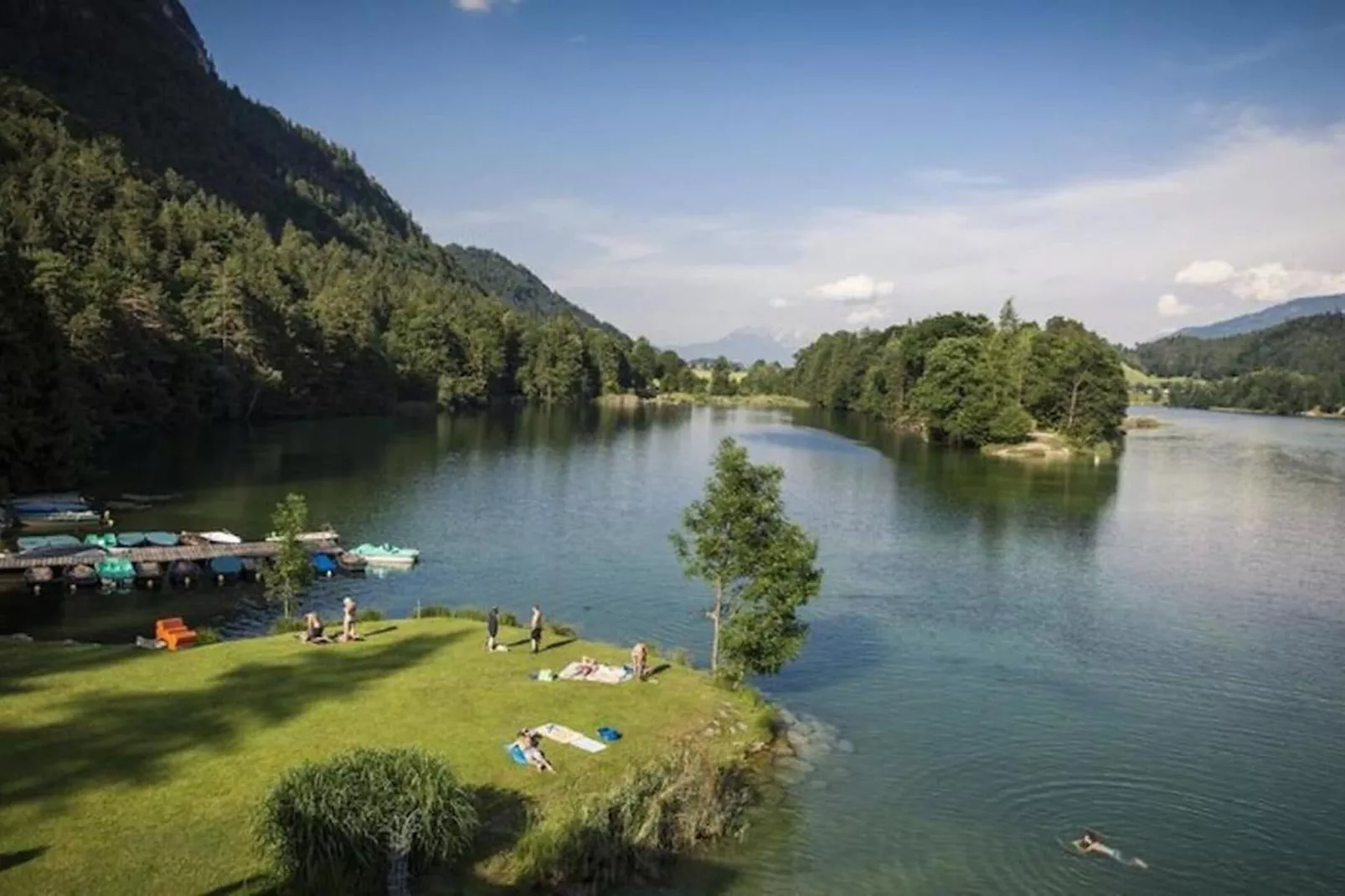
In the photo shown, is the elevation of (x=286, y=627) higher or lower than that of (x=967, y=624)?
higher

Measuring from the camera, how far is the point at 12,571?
5238 centimetres

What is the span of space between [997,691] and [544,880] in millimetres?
26910

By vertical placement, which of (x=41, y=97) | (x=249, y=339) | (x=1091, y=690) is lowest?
(x=1091, y=690)

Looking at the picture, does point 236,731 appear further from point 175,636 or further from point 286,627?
point 286,627

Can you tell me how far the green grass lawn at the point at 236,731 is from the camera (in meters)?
20.8

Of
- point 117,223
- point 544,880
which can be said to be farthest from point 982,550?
point 117,223

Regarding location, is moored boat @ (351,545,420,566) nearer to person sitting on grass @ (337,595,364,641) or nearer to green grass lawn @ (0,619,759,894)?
green grass lawn @ (0,619,759,894)

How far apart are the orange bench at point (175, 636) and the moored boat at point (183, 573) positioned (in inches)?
658

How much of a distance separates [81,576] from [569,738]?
1407 inches

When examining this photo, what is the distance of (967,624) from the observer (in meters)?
54.4

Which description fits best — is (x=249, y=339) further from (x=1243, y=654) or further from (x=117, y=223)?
(x=1243, y=654)

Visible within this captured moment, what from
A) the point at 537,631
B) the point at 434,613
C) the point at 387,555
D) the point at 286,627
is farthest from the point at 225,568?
the point at 537,631

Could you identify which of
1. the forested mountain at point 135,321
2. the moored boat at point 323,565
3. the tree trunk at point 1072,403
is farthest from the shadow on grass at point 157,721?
the tree trunk at point 1072,403

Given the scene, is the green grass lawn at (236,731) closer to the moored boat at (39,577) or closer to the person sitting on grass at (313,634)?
the person sitting on grass at (313,634)
